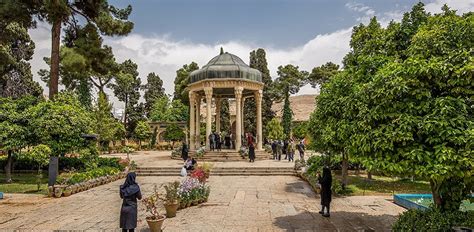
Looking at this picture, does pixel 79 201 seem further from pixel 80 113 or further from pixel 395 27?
pixel 395 27

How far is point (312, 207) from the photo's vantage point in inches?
425

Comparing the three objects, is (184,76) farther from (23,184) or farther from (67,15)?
(23,184)

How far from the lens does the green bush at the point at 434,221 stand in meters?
6.03

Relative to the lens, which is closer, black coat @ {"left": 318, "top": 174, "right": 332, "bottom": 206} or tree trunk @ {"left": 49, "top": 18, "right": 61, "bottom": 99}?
black coat @ {"left": 318, "top": 174, "right": 332, "bottom": 206}

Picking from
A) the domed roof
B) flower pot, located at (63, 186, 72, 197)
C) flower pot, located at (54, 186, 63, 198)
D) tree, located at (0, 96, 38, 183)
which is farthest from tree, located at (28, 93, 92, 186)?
the domed roof

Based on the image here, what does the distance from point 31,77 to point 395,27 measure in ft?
136

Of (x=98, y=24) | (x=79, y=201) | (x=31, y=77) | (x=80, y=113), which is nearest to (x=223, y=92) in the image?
(x=98, y=24)

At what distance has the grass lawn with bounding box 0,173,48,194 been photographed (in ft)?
47.2

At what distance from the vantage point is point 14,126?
15242 mm

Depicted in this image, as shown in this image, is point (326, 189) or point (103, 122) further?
point (103, 122)

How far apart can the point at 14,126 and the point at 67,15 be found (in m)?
6.88

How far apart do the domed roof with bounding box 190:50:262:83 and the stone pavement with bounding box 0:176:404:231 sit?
12.9m

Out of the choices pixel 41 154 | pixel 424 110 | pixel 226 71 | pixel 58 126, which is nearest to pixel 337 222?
pixel 424 110

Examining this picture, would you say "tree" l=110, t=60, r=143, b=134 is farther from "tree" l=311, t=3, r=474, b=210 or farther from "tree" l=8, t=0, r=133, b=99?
"tree" l=311, t=3, r=474, b=210
